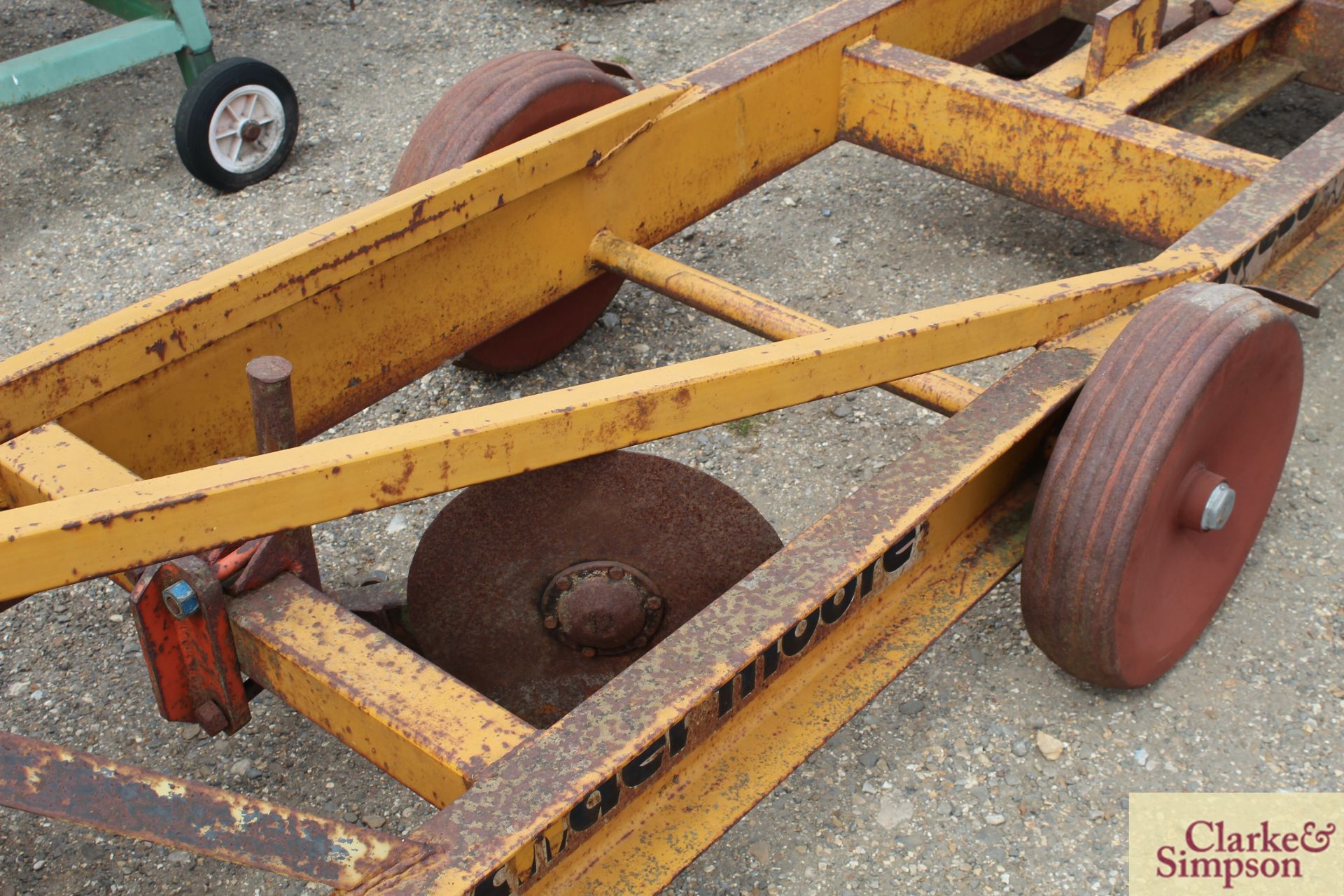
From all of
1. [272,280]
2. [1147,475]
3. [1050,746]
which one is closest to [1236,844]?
[1050,746]

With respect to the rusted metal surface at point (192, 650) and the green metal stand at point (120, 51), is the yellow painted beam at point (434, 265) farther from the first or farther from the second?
the green metal stand at point (120, 51)

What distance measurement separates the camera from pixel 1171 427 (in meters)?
2.15

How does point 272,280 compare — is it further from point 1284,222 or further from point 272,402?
point 1284,222

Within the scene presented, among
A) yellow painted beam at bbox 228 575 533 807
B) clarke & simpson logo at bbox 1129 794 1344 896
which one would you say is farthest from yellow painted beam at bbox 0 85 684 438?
clarke & simpson logo at bbox 1129 794 1344 896

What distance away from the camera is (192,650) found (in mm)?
1993

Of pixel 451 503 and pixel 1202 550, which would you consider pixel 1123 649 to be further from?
pixel 451 503

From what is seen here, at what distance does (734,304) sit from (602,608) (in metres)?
0.86

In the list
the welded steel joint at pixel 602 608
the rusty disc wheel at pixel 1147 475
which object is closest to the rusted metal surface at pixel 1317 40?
the rusty disc wheel at pixel 1147 475

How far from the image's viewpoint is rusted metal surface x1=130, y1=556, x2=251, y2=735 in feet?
6.24

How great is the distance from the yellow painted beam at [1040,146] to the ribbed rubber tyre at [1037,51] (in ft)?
5.16

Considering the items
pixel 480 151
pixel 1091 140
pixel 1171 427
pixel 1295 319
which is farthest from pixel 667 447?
pixel 1295 319

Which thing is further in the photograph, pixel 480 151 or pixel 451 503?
pixel 480 151

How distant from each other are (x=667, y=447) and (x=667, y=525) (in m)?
0.92

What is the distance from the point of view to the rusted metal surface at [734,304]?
2.70 m
